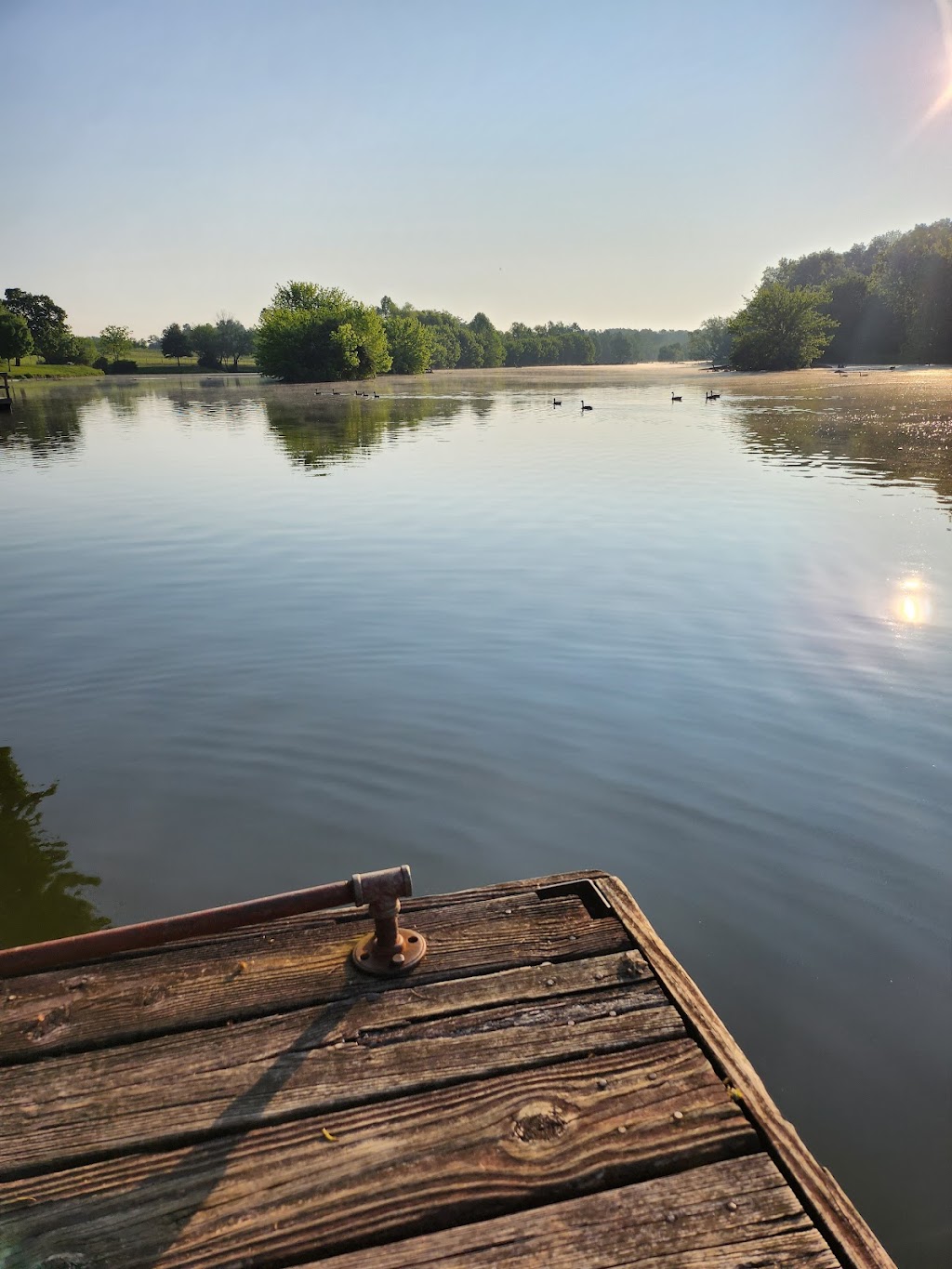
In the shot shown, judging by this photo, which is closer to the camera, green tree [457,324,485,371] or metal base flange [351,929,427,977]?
metal base flange [351,929,427,977]

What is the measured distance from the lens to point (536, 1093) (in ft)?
7.33

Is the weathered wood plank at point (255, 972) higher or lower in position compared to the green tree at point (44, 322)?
lower

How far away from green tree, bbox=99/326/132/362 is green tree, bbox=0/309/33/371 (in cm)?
3385

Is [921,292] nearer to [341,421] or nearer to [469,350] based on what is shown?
[341,421]

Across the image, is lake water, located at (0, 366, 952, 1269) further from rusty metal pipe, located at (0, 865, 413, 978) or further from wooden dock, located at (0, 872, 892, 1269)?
rusty metal pipe, located at (0, 865, 413, 978)

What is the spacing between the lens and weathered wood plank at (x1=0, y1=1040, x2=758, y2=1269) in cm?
186

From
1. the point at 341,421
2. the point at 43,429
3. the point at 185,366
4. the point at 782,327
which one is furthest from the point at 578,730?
the point at 185,366

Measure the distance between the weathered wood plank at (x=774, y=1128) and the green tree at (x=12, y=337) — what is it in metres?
135

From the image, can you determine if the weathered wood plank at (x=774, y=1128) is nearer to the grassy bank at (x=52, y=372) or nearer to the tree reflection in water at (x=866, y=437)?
the tree reflection in water at (x=866, y=437)

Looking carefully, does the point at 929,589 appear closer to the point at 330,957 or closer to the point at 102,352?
the point at 330,957

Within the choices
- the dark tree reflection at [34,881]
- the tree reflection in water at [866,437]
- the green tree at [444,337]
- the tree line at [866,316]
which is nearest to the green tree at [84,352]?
the green tree at [444,337]

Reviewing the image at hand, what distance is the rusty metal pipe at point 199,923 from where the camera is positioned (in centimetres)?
243

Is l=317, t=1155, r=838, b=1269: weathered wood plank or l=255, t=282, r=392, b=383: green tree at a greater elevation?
l=255, t=282, r=392, b=383: green tree

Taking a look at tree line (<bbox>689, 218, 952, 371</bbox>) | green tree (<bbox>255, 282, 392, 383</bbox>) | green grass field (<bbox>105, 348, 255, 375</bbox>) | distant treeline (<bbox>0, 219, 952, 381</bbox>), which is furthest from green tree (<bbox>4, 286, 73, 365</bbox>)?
tree line (<bbox>689, 218, 952, 371</bbox>)
